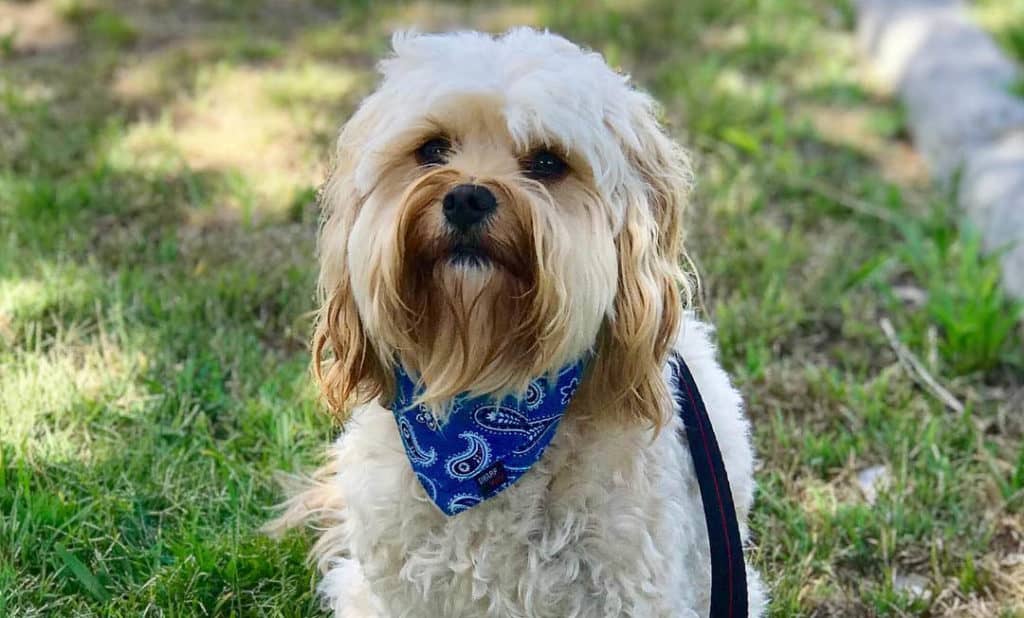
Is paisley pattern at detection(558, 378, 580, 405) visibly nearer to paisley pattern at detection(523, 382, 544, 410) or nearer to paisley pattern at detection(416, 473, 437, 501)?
paisley pattern at detection(523, 382, 544, 410)

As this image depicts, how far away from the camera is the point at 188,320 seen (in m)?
4.07

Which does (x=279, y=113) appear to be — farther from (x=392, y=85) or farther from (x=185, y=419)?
(x=392, y=85)

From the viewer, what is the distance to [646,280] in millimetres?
2375

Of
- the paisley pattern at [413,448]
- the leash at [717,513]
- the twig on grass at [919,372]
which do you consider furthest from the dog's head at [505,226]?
the twig on grass at [919,372]

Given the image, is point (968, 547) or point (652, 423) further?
point (968, 547)

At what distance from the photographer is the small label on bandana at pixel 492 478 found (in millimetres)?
2498

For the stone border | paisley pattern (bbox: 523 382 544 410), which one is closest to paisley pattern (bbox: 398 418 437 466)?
paisley pattern (bbox: 523 382 544 410)

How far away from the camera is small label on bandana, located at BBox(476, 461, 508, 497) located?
8.20ft

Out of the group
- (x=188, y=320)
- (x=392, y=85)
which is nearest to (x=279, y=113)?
(x=188, y=320)

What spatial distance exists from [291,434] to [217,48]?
3443 mm

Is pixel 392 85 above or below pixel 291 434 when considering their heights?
above

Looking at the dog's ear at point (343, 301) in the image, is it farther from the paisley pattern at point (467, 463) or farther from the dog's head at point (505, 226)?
the paisley pattern at point (467, 463)

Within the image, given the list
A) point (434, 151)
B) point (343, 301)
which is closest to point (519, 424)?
point (343, 301)

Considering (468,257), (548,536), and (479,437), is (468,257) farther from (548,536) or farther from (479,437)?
(548,536)
